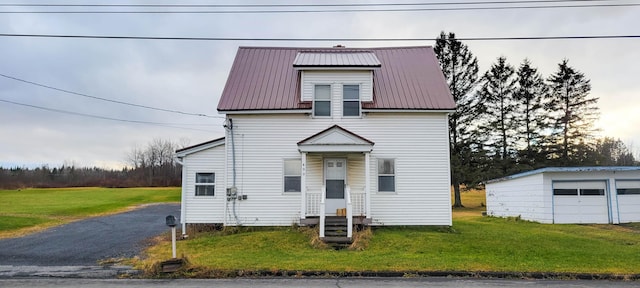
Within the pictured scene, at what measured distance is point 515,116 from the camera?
37.9m

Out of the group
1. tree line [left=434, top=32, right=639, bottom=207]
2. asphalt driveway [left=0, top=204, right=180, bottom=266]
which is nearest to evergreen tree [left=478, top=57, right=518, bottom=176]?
tree line [left=434, top=32, right=639, bottom=207]

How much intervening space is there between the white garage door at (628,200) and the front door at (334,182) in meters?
13.7

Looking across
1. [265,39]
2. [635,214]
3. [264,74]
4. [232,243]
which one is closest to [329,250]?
[232,243]

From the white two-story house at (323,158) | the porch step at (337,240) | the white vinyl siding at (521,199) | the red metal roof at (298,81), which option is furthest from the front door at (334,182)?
the white vinyl siding at (521,199)

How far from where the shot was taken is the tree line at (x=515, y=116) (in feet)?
121

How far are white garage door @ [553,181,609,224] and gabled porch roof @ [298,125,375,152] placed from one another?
36.0 feet

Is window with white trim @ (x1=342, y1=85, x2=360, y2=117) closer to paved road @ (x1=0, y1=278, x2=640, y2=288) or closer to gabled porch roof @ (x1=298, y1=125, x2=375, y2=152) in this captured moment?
gabled porch roof @ (x1=298, y1=125, x2=375, y2=152)

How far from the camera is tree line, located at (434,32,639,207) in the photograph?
121 ft

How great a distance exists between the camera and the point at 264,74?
18250mm

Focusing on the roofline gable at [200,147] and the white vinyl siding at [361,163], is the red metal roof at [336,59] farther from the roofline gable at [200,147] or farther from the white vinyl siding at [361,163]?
the roofline gable at [200,147]

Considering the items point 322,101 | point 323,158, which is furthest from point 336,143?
point 322,101

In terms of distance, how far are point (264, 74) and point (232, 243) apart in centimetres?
797

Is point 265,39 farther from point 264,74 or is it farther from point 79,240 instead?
point 79,240

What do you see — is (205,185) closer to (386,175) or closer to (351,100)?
(351,100)
